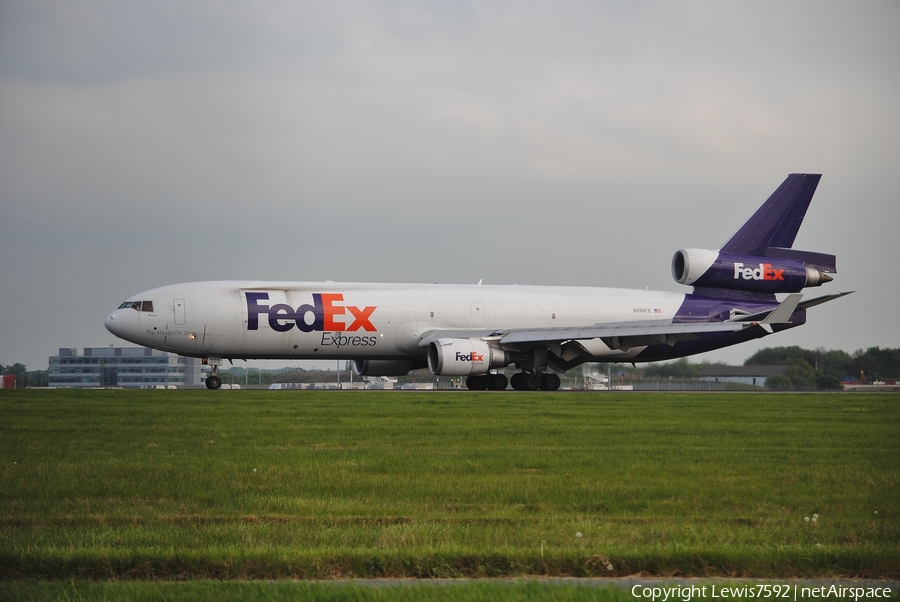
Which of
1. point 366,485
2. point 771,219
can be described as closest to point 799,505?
point 366,485

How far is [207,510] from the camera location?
857cm

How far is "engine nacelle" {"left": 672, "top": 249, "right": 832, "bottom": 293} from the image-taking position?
135 feet

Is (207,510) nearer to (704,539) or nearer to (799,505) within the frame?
(704,539)

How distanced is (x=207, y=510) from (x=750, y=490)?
5.49 meters

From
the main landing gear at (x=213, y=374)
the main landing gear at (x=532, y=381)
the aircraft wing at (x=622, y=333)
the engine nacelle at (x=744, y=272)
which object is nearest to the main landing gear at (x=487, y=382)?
the main landing gear at (x=532, y=381)

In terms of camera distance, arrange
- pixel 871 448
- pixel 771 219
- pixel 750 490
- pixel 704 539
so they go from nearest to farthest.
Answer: pixel 704 539 → pixel 750 490 → pixel 871 448 → pixel 771 219

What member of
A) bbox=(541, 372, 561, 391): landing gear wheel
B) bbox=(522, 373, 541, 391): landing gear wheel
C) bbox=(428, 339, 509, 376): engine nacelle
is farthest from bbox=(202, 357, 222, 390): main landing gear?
bbox=(541, 372, 561, 391): landing gear wheel

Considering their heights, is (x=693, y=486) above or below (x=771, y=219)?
below

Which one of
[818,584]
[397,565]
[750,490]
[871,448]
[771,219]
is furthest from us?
[771,219]

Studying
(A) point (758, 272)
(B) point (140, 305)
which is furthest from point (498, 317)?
(B) point (140, 305)

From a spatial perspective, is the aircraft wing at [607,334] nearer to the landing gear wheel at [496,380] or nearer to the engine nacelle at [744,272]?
the landing gear wheel at [496,380]

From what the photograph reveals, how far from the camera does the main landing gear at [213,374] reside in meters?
35.0

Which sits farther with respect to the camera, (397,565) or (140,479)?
(140,479)

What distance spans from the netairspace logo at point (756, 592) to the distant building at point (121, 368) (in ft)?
181
